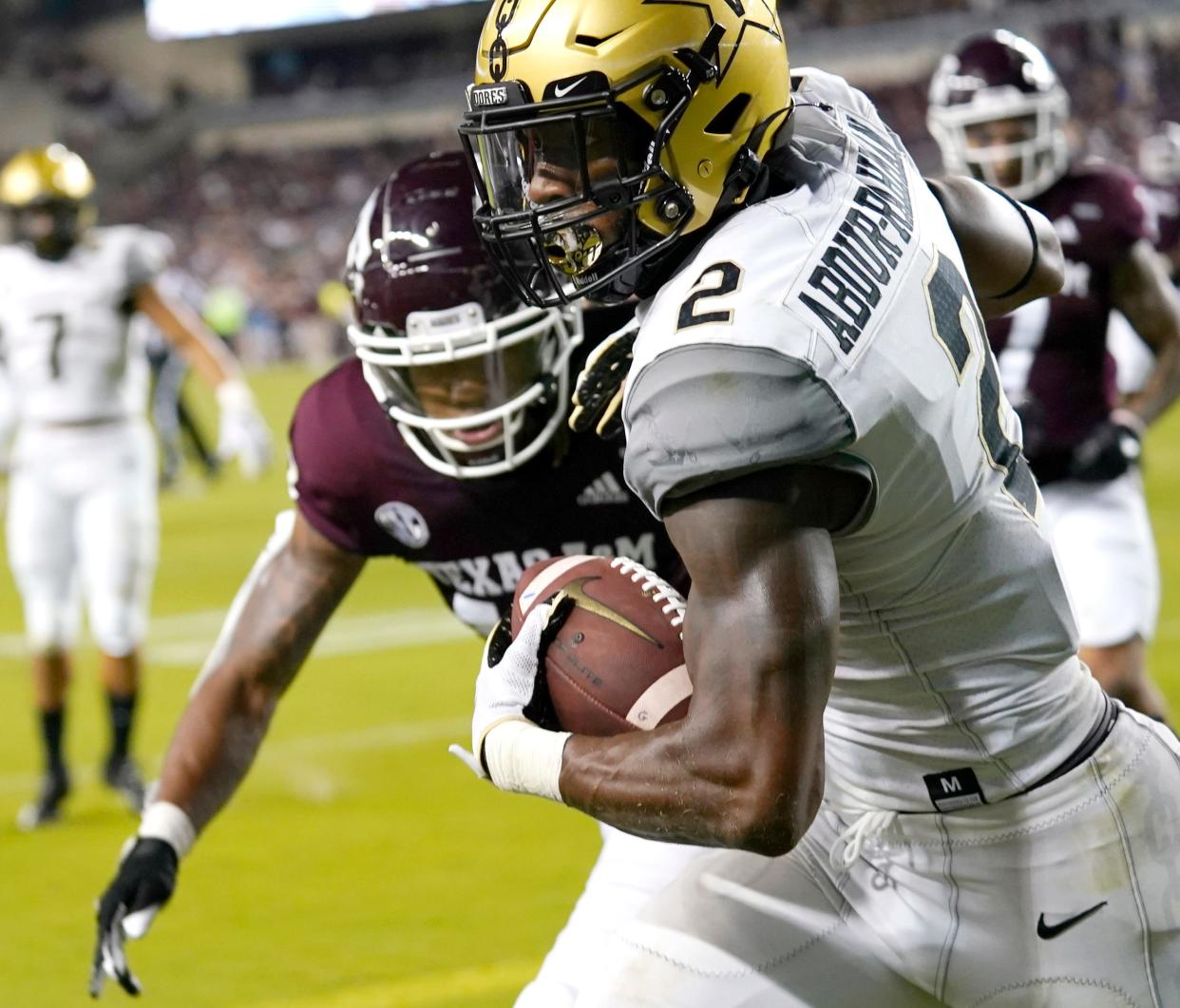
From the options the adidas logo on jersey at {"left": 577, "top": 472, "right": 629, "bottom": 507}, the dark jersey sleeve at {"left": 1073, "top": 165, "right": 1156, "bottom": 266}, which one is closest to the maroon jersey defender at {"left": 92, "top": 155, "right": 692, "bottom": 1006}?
the adidas logo on jersey at {"left": 577, "top": 472, "right": 629, "bottom": 507}

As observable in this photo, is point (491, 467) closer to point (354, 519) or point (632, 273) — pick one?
point (354, 519)

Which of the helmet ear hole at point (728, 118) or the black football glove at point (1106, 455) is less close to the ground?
the helmet ear hole at point (728, 118)

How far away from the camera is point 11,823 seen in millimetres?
5312

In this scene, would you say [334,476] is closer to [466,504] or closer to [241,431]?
[466,504]

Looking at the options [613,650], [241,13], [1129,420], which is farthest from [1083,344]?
[241,13]

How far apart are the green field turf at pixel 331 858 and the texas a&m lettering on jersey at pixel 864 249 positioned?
225 cm

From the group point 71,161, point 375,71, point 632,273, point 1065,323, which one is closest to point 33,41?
point 375,71

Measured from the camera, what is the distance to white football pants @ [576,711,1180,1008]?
6.98ft

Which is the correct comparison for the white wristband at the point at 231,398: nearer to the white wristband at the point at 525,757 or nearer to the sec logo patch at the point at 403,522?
the sec logo patch at the point at 403,522

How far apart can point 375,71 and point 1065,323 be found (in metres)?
30.9

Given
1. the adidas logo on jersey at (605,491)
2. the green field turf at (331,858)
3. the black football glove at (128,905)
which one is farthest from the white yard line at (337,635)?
the black football glove at (128,905)

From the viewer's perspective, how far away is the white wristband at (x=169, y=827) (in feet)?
8.82

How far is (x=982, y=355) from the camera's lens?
6.67 ft

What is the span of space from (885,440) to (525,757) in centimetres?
51
